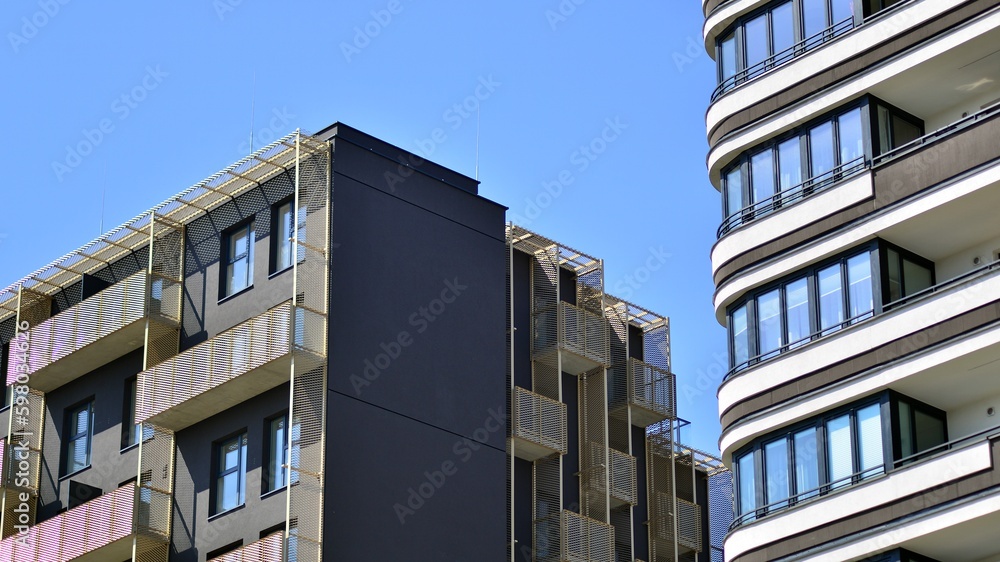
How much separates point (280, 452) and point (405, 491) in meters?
3.61

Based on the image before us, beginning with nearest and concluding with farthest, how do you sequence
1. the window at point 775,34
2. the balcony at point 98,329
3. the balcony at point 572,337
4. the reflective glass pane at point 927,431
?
the reflective glass pane at point 927,431, the window at point 775,34, the balcony at point 98,329, the balcony at point 572,337

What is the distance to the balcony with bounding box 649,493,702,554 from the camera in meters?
63.9

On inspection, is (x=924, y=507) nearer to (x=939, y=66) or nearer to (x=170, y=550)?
(x=939, y=66)

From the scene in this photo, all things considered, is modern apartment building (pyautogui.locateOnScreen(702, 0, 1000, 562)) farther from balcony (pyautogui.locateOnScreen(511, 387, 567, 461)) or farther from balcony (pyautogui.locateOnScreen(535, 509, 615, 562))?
balcony (pyautogui.locateOnScreen(535, 509, 615, 562))

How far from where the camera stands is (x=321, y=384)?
5162cm

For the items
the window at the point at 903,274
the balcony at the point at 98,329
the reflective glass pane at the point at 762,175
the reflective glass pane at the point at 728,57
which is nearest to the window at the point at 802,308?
the window at the point at 903,274

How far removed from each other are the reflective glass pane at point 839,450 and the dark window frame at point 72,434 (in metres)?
27.3

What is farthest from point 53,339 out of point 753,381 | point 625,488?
point 753,381

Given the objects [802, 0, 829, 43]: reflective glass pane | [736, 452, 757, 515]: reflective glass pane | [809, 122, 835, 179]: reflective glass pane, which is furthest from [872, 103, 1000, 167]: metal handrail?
[736, 452, 757, 515]: reflective glass pane

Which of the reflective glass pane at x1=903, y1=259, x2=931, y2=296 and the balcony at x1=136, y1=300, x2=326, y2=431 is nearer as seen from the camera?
the reflective glass pane at x1=903, y1=259, x2=931, y2=296

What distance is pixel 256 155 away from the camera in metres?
54.9

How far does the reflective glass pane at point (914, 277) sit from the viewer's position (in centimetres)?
4106

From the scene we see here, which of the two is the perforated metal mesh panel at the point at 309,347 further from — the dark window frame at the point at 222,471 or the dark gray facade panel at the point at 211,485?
the dark window frame at the point at 222,471

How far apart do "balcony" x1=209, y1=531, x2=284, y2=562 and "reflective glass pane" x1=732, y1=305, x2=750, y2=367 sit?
13.8 m
